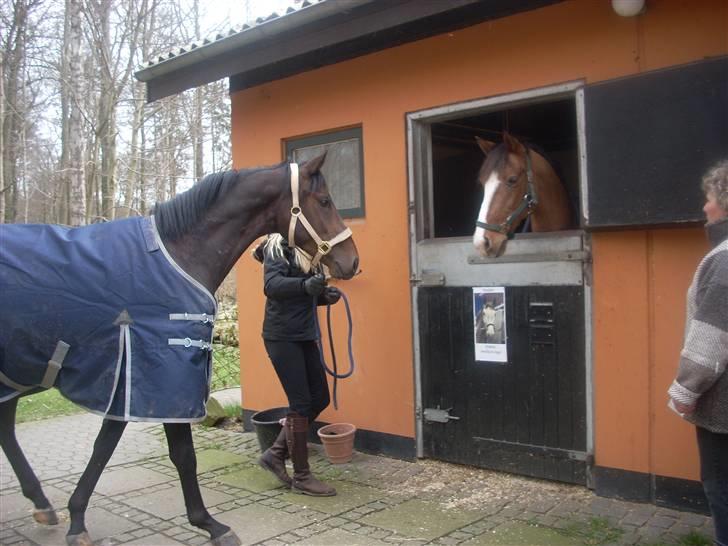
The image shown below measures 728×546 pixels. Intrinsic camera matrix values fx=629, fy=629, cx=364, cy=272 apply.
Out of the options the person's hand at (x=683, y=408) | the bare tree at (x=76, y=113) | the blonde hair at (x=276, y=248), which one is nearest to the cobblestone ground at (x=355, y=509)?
the person's hand at (x=683, y=408)

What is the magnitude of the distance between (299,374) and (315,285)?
2.20 ft

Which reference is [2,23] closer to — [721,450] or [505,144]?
[505,144]

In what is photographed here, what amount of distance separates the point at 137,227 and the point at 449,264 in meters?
2.14

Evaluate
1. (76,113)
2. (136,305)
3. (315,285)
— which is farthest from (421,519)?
(76,113)

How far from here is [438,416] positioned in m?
4.48

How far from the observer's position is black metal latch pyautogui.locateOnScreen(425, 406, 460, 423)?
175 inches

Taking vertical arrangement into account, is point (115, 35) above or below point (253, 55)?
above

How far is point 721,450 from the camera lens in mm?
2549

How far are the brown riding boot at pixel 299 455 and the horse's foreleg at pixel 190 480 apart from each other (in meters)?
0.83

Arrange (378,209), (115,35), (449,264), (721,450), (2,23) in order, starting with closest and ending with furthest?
(721,450), (449,264), (378,209), (2,23), (115,35)

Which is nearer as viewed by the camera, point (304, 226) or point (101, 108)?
point (304, 226)

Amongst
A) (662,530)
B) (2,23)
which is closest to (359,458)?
(662,530)

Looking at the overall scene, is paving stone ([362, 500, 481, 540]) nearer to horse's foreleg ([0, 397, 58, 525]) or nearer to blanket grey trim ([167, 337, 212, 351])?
blanket grey trim ([167, 337, 212, 351])

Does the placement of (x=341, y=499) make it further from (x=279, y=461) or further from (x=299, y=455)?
(x=279, y=461)
